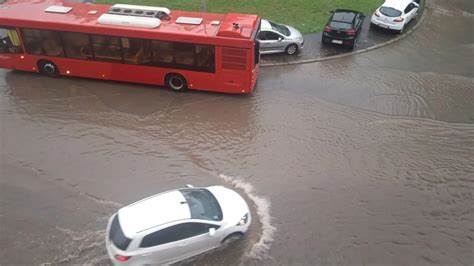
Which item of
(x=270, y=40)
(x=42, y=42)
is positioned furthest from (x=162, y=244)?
(x=270, y=40)

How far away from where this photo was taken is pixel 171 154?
13961mm

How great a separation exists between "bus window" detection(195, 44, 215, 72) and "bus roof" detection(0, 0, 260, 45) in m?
0.40

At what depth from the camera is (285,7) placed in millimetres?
24266

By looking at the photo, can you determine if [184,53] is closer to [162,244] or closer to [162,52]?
[162,52]

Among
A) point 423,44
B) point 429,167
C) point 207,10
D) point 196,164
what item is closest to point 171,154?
point 196,164

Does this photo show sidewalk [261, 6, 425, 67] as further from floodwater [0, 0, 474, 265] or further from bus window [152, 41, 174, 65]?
bus window [152, 41, 174, 65]

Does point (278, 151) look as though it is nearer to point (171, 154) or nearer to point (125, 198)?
point (171, 154)

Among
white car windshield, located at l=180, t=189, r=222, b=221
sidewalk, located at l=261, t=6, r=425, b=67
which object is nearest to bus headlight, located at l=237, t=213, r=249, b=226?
white car windshield, located at l=180, t=189, r=222, b=221

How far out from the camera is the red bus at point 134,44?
1570cm

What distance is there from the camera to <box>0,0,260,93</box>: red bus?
1570cm

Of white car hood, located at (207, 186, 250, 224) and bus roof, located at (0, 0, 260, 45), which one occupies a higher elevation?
bus roof, located at (0, 0, 260, 45)

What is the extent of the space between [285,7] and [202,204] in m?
17.1

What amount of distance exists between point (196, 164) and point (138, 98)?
4752 millimetres

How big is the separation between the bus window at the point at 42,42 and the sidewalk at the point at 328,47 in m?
8.75
